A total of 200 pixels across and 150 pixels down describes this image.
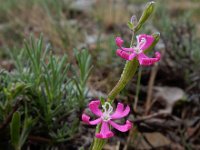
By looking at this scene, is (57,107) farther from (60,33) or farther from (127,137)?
(60,33)

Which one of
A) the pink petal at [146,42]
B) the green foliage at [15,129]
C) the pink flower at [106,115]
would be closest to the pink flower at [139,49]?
the pink petal at [146,42]

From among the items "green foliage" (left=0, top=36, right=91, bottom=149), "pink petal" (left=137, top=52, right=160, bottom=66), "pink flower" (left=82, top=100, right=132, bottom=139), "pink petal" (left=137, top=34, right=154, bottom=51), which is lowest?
"green foliage" (left=0, top=36, right=91, bottom=149)

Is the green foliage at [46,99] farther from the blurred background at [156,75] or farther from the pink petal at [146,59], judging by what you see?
the pink petal at [146,59]

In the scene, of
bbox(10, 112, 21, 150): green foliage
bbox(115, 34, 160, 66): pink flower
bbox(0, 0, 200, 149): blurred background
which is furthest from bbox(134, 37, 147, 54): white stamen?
bbox(0, 0, 200, 149): blurred background

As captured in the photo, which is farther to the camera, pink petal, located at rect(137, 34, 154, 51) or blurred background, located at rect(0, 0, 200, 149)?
blurred background, located at rect(0, 0, 200, 149)

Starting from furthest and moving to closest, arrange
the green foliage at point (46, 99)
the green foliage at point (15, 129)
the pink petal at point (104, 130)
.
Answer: the green foliage at point (46, 99), the green foliage at point (15, 129), the pink petal at point (104, 130)

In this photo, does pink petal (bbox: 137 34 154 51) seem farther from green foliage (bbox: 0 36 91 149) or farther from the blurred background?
the blurred background

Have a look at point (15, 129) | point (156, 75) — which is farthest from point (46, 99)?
point (156, 75)

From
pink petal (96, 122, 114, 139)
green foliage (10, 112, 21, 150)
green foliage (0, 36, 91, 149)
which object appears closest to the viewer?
pink petal (96, 122, 114, 139)

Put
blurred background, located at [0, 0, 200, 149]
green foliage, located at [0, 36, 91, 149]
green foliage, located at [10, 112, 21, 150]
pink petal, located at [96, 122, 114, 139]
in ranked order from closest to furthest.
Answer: pink petal, located at [96, 122, 114, 139], green foliage, located at [10, 112, 21, 150], green foliage, located at [0, 36, 91, 149], blurred background, located at [0, 0, 200, 149]

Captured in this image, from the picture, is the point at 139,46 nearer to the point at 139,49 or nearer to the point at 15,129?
the point at 139,49

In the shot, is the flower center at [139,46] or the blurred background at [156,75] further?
the blurred background at [156,75]

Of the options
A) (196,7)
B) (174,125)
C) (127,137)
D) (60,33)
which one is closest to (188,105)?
(174,125)
